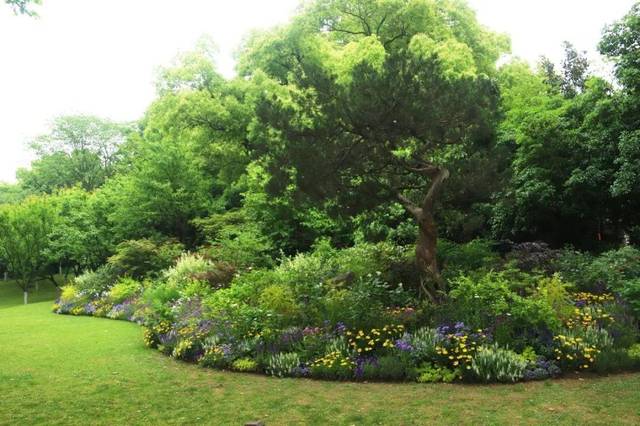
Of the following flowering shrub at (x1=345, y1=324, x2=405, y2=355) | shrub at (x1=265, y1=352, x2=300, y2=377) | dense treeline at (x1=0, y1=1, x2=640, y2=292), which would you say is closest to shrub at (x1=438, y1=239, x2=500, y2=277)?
dense treeline at (x1=0, y1=1, x2=640, y2=292)

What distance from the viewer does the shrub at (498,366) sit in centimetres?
588

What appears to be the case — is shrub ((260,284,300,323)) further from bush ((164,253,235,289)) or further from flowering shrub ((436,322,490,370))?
bush ((164,253,235,289))

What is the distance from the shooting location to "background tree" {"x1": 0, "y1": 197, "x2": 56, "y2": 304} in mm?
23406

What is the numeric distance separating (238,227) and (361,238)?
18.5 feet

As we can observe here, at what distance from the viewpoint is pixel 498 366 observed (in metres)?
5.92

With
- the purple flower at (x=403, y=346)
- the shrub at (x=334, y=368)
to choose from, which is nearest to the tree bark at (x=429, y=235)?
the purple flower at (x=403, y=346)

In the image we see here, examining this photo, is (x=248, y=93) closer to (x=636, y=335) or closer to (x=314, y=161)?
(x=314, y=161)

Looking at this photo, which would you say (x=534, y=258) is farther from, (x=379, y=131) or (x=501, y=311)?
(x=379, y=131)

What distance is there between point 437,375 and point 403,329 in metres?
1.04

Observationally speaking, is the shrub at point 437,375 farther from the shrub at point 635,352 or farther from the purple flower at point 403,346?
the shrub at point 635,352

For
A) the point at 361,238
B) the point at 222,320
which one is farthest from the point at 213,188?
the point at 222,320

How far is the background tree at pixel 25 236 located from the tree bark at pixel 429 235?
2066 centimetres

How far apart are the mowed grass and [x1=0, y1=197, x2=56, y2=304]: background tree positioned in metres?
18.6

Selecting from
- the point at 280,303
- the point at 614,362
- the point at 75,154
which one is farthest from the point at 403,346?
the point at 75,154
